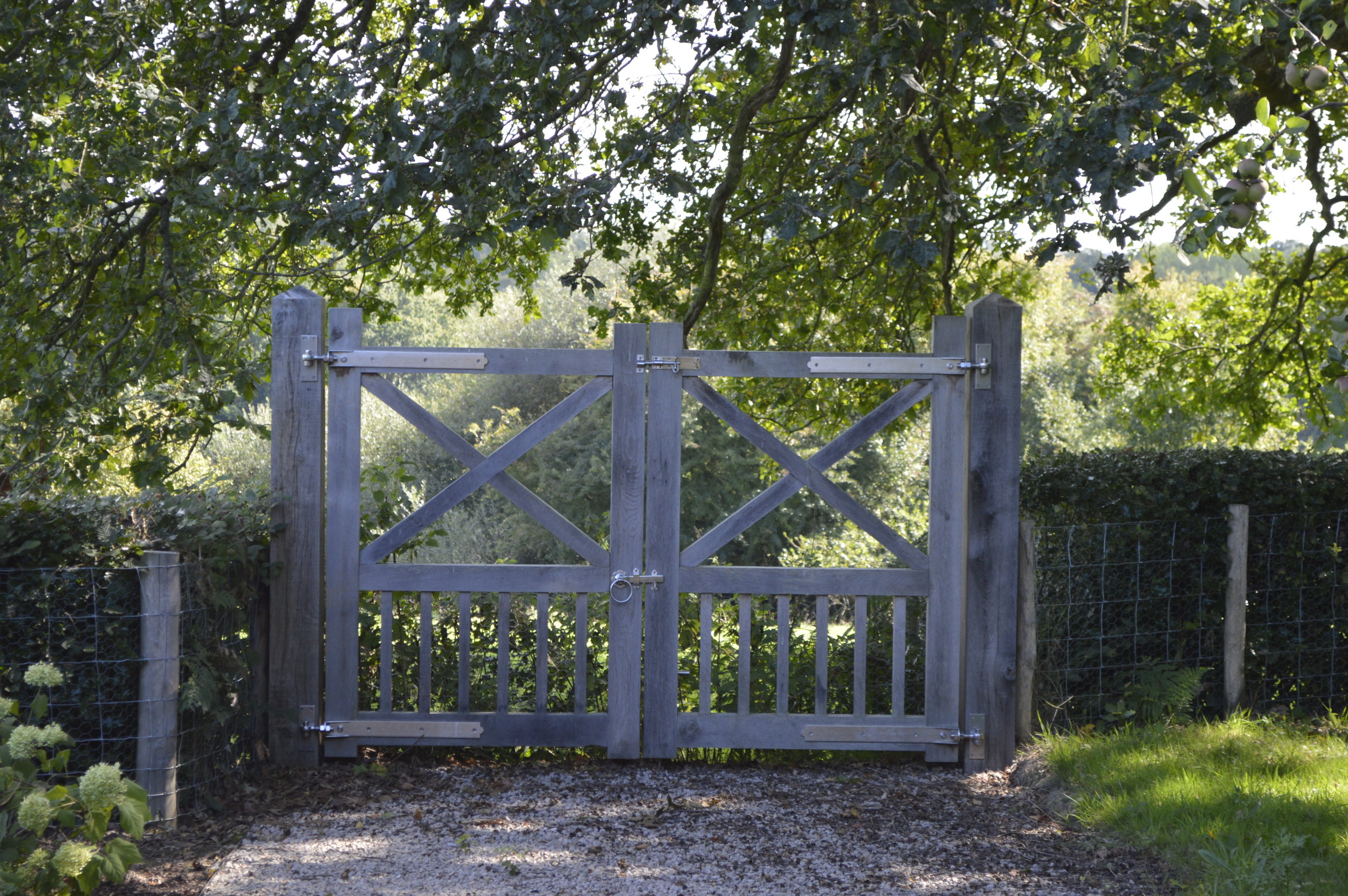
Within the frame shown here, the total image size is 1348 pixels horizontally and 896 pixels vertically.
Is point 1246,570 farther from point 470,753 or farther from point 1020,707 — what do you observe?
point 470,753

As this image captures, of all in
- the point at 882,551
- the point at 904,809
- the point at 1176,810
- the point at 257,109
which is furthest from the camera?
the point at 882,551

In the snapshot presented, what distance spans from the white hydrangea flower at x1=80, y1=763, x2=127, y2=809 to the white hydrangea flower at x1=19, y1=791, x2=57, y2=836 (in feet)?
0.30

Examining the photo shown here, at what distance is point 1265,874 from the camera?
3.26 m

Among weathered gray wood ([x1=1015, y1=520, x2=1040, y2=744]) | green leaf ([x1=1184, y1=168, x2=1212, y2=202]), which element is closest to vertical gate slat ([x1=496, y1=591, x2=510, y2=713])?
weathered gray wood ([x1=1015, y1=520, x2=1040, y2=744])

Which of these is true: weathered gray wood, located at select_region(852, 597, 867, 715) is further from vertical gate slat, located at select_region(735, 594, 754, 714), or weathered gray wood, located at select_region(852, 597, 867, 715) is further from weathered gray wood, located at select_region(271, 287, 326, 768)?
weathered gray wood, located at select_region(271, 287, 326, 768)

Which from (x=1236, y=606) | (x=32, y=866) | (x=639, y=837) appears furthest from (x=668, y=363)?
(x=1236, y=606)

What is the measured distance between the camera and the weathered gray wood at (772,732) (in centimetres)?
486

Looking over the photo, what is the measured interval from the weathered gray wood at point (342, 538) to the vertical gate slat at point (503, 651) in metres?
0.46

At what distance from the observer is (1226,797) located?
157 inches

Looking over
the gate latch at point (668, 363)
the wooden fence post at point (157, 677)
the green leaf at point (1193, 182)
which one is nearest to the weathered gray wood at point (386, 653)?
the wooden fence post at point (157, 677)

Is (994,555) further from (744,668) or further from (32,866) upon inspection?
(32,866)

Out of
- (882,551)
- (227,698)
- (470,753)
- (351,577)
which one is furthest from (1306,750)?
(882,551)

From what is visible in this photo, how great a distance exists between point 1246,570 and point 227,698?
516cm

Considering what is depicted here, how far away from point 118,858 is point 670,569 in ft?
8.52
